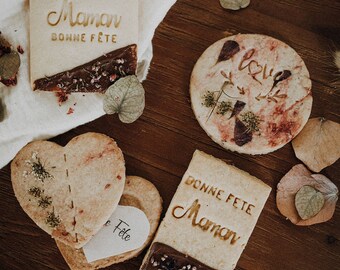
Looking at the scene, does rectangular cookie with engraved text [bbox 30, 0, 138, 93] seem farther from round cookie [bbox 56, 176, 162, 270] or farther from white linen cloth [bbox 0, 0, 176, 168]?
round cookie [bbox 56, 176, 162, 270]

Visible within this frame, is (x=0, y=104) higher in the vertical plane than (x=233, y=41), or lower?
lower

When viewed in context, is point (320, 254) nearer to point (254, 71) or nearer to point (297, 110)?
point (297, 110)

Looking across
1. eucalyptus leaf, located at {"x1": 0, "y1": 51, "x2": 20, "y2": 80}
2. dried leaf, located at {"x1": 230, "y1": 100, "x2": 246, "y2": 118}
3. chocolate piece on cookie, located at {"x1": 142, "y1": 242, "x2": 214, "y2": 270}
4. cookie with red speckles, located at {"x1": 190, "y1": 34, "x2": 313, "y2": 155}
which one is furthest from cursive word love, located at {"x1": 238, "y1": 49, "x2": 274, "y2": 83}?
eucalyptus leaf, located at {"x1": 0, "y1": 51, "x2": 20, "y2": 80}

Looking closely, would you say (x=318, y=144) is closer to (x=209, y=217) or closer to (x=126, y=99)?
(x=209, y=217)

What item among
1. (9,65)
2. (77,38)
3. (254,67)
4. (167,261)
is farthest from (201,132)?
(9,65)

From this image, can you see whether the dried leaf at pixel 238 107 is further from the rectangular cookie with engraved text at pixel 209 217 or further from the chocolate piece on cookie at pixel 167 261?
the chocolate piece on cookie at pixel 167 261

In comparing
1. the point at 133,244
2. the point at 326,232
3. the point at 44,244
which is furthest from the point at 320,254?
the point at 44,244
